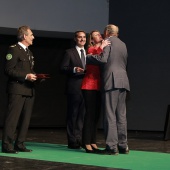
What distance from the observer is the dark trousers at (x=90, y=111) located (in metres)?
5.66

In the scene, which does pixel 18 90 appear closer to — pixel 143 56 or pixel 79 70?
pixel 79 70

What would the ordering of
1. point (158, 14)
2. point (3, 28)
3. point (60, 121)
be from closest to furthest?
point (3, 28) → point (158, 14) → point (60, 121)

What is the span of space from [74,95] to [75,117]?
10.8 inches

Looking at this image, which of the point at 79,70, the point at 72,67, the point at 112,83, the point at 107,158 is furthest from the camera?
the point at 72,67

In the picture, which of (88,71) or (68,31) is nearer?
(88,71)

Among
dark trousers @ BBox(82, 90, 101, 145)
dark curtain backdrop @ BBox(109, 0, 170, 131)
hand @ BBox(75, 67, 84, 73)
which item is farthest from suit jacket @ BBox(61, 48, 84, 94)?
dark curtain backdrop @ BBox(109, 0, 170, 131)

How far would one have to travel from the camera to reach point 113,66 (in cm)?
548

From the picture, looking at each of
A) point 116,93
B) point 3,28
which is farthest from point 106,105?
point 3,28

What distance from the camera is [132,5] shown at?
10477mm

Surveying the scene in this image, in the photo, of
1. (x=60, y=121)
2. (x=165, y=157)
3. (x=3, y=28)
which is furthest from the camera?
(x=60, y=121)

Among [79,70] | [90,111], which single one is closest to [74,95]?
[79,70]

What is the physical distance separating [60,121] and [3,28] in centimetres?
265

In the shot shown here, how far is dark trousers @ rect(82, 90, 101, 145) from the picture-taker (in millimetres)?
5656

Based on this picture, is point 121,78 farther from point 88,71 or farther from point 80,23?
point 80,23
